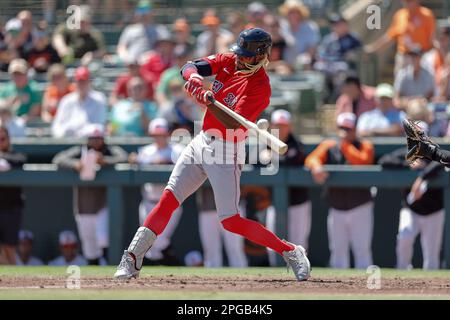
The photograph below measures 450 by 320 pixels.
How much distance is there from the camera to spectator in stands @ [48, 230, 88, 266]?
12.0m

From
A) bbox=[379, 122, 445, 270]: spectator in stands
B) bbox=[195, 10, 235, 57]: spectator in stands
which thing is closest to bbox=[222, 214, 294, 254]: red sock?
bbox=[379, 122, 445, 270]: spectator in stands

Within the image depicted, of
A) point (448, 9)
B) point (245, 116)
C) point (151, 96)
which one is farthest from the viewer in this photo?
point (448, 9)

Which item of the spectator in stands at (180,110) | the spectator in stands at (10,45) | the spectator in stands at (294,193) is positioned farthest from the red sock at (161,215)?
the spectator in stands at (10,45)

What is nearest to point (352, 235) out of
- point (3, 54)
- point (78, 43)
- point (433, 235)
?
point (433, 235)

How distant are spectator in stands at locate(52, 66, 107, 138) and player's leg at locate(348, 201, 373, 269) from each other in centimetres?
330

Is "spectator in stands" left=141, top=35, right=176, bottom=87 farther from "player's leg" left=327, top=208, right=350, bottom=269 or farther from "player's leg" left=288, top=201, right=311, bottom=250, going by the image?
"player's leg" left=327, top=208, right=350, bottom=269

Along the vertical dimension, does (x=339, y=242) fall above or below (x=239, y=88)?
below

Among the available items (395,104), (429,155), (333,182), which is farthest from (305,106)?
(429,155)

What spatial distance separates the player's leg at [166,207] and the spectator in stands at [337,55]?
6162mm

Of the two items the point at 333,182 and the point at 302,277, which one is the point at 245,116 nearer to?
the point at 302,277

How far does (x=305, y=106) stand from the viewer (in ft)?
44.0

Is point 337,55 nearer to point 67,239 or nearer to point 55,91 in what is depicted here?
point 55,91

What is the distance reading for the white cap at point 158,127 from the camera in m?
11.6
